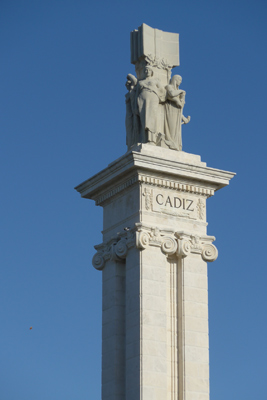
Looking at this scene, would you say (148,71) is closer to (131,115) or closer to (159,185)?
(131,115)

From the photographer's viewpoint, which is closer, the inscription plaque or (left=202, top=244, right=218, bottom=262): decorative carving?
the inscription plaque

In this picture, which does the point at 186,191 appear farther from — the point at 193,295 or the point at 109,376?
the point at 109,376

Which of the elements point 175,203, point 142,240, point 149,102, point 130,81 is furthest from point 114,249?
point 130,81

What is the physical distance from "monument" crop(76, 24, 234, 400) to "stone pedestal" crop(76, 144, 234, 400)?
0.03 meters

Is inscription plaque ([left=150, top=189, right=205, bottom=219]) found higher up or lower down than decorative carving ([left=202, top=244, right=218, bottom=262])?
higher up

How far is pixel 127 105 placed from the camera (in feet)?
137

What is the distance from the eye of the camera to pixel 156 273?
38344 mm

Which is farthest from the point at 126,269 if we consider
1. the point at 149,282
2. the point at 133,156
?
the point at 133,156

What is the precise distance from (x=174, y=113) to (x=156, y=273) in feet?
20.1

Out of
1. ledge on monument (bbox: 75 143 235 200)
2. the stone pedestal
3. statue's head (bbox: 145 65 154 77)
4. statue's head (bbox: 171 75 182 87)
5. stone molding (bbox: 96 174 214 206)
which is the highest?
statue's head (bbox: 145 65 154 77)

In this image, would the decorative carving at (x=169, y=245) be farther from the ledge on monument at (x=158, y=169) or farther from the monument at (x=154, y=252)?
the ledge on monument at (x=158, y=169)

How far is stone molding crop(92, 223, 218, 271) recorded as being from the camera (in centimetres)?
3844

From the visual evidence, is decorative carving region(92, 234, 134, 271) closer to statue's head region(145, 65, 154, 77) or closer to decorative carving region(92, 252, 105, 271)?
decorative carving region(92, 252, 105, 271)

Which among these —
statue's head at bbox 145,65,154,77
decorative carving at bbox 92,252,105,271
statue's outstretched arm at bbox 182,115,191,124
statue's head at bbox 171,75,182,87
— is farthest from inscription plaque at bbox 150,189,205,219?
statue's head at bbox 145,65,154,77
